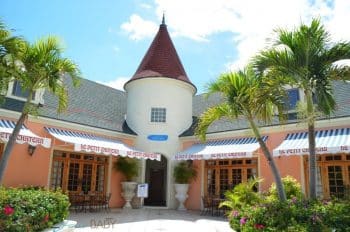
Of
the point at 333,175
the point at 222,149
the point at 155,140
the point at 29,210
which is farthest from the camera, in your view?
the point at 155,140

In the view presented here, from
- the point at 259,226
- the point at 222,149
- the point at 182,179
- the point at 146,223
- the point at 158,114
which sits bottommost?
the point at 146,223

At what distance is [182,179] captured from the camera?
23.7 m

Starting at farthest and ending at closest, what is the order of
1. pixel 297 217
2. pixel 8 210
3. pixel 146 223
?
1. pixel 146 223
2. pixel 297 217
3. pixel 8 210

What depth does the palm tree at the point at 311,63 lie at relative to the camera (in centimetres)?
1181

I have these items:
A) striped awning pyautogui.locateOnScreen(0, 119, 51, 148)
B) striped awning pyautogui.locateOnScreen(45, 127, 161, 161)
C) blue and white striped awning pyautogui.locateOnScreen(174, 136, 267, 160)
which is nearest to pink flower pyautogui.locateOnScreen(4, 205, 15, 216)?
striped awning pyautogui.locateOnScreen(0, 119, 51, 148)

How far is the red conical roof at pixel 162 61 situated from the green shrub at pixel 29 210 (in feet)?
50.4

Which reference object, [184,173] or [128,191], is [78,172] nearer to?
[128,191]

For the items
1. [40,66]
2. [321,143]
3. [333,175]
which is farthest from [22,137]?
[333,175]

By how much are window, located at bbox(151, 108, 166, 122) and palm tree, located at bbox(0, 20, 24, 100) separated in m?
14.4

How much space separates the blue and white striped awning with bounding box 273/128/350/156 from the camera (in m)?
16.4

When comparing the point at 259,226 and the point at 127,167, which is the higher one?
the point at 127,167

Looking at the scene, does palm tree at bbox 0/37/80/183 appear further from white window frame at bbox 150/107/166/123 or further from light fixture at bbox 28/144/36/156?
white window frame at bbox 150/107/166/123

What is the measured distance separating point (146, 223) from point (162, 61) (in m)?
14.1

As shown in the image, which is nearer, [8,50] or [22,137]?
[8,50]
